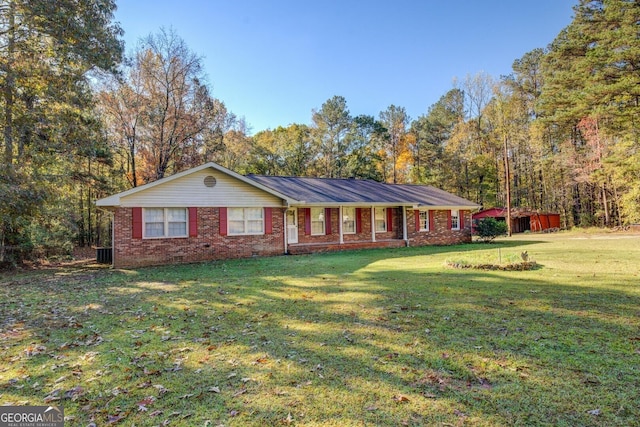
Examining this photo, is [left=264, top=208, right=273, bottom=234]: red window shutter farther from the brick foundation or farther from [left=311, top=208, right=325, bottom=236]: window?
[left=311, top=208, right=325, bottom=236]: window

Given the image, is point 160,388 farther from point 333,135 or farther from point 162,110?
point 333,135

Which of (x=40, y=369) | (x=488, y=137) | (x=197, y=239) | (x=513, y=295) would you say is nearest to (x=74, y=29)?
(x=197, y=239)

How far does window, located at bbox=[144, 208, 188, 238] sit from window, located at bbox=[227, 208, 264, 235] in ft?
6.18

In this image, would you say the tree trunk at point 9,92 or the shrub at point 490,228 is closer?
the tree trunk at point 9,92

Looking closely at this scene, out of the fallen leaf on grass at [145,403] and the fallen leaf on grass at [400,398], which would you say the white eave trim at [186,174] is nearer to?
the fallen leaf on grass at [145,403]

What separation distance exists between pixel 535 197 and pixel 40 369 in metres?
45.5

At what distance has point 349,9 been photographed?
14.4m

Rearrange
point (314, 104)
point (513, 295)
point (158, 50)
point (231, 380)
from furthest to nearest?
point (314, 104) → point (158, 50) → point (513, 295) → point (231, 380)

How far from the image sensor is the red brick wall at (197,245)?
12.6 m

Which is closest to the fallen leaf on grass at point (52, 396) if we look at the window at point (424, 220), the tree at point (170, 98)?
the window at point (424, 220)

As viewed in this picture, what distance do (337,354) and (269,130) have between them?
39.2 m

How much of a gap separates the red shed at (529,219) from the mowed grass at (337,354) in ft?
93.3

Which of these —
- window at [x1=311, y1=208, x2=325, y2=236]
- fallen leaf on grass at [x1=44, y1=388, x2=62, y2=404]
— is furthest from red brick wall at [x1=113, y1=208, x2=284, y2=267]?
fallen leaf on grass at [x1=44, y1=388, x2=62, y2=404]

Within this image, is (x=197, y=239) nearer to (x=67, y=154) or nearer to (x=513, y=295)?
(x=67, y=154)
